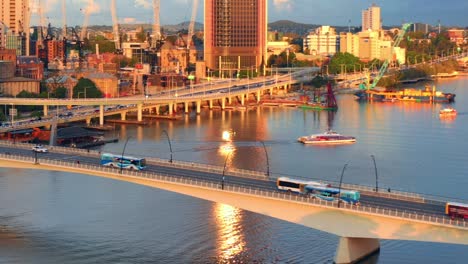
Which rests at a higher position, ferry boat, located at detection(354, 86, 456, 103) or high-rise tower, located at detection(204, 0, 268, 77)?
high-rise tower, located at detection(204, 0, 268, 77)

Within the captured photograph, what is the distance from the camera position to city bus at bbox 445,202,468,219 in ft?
27.8

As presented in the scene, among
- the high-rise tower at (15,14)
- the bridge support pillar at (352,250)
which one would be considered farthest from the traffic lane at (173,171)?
the high-rise tower at (15,14)

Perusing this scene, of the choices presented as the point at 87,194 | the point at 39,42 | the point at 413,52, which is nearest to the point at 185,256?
the point at 87,194

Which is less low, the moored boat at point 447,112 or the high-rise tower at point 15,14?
the high-rise tower at point 15,14

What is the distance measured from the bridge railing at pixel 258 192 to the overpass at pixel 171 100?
8.01 metres

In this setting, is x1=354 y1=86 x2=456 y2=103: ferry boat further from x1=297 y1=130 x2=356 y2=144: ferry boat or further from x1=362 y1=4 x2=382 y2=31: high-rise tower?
x1=362 y1=4 x2=382 y2=31: high-rise tower

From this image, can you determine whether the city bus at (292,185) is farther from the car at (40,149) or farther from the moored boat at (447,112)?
the moored boat at (447,112)

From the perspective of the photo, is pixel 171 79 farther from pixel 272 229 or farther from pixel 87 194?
pixel 272 229

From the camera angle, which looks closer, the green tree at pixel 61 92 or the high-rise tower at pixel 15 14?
the green tree at pixel 61 92

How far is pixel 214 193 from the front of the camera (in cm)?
975

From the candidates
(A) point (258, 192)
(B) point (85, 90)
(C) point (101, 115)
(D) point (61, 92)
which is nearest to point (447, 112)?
(C) point (101, 115)

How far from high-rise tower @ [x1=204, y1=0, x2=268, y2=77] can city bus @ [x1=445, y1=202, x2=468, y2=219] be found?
104 ft

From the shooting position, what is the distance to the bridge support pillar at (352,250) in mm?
8906

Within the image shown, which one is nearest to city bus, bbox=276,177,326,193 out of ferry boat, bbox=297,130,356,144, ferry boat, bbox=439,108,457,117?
ferry boat, bbox=297,130,356,144
